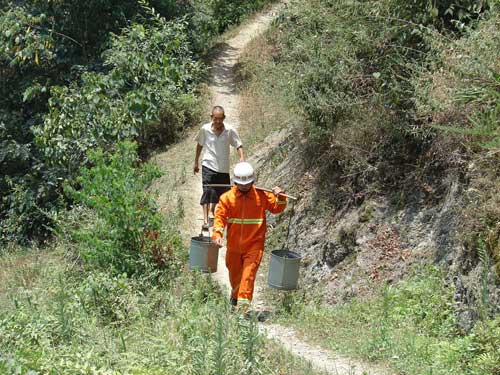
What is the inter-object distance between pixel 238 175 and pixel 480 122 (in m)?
2.60

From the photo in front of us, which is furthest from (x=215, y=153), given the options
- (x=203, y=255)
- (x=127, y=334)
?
(x=127, y=334)

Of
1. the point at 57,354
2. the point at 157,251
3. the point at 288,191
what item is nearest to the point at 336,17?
the point at 288,191

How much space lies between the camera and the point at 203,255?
9.07 m

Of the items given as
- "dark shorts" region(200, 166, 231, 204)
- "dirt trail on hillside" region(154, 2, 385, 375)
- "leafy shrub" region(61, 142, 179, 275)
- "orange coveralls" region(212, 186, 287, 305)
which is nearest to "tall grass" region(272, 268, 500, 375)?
"dirt trail on hillside" region(154, 2, 385, 375)

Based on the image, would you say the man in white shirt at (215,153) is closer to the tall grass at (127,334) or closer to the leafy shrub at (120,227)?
the leafy shrub at (120,227)

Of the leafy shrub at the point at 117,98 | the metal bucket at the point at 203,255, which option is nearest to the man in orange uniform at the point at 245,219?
the metal bucket at the point at 203,255

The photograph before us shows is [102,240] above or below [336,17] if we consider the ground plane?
below

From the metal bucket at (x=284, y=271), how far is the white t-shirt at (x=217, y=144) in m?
2.51

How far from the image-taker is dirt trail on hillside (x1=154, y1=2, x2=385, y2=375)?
277 inches

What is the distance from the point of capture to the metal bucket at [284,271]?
852cm

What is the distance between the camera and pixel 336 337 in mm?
7609

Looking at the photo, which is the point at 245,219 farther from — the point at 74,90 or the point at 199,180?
the point at 74,90

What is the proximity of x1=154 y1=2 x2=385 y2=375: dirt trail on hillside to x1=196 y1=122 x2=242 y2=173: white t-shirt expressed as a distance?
1.05 m

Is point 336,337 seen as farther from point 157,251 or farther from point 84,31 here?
point 84,31
